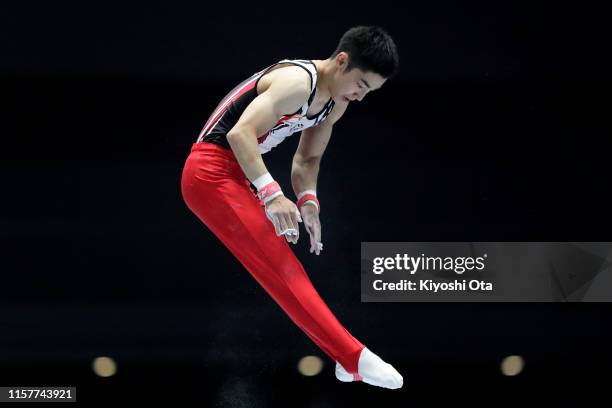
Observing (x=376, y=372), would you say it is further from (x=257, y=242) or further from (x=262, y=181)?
(x=262, y=181)

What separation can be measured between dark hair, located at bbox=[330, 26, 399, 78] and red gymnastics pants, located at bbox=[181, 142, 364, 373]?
52 cm

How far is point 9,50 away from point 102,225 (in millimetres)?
991

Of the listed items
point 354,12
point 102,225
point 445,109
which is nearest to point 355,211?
point 445,109

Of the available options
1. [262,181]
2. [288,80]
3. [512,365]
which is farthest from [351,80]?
[512,365]

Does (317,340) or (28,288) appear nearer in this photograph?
(317,340)

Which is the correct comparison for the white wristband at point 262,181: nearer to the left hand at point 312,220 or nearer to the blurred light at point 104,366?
the left hand at point 312,220

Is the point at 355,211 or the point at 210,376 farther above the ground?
the point at 355,211

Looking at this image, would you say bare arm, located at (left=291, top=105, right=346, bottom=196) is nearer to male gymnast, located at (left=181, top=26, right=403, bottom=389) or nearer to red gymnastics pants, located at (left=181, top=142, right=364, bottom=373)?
male gymnast, located at (left=181, top=26, right=403, bottom=389)

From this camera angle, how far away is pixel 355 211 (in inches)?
161

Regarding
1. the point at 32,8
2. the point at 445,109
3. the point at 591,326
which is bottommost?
the point at 591,326

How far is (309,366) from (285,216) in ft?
6.13

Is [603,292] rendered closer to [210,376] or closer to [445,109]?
[445,109]

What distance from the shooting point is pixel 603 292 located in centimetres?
416

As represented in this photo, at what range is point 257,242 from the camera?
2455 millimetres
